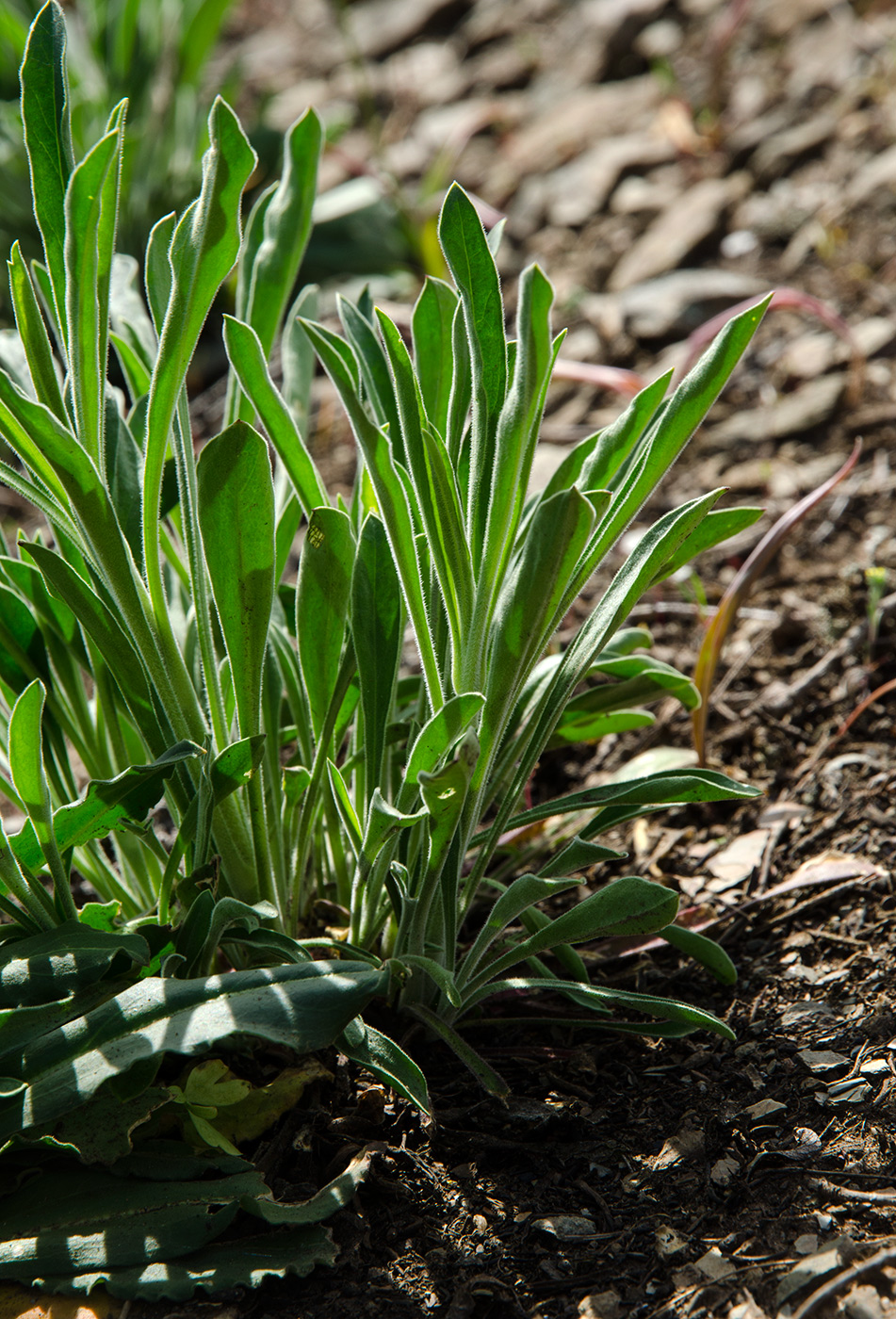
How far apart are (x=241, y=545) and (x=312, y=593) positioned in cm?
12

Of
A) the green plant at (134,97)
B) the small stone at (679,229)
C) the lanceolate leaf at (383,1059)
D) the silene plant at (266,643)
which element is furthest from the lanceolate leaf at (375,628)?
the green plant at (134,97)

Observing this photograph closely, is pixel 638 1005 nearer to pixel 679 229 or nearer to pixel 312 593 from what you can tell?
pixel 312 593

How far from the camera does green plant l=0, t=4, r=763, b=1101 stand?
93cm

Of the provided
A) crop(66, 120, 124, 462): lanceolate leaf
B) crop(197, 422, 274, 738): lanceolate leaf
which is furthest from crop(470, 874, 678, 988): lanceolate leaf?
crop(66, 120, 124, 462): lanceolate leaf

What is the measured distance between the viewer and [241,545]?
98 centimetres

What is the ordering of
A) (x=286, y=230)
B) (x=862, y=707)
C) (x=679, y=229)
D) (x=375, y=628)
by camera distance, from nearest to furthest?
(x=375, y=628), (x=286, y=230), (x=862, y=707), (x=679, y=229)

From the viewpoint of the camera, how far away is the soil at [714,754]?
93cm

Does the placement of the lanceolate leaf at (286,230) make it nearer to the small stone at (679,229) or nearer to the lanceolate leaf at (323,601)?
the lanceolate leaf at (323,601)

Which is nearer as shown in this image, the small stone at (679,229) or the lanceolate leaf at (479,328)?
the lanceolate leaf at (479,328)

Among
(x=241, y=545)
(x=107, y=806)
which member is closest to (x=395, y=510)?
(x=241, y=545)

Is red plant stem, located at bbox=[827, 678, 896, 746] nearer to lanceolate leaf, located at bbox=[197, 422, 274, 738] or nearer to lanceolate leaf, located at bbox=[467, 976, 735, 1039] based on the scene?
lanceolate leaf, located at bbox=[467, 976, 735, 1039]

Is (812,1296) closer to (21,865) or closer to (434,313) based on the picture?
(21,865)

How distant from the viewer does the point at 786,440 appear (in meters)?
2.12

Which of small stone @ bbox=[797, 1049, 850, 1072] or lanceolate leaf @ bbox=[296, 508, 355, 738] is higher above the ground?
lanceolate leaf @ bbox=[296, 508, 355, 738]
